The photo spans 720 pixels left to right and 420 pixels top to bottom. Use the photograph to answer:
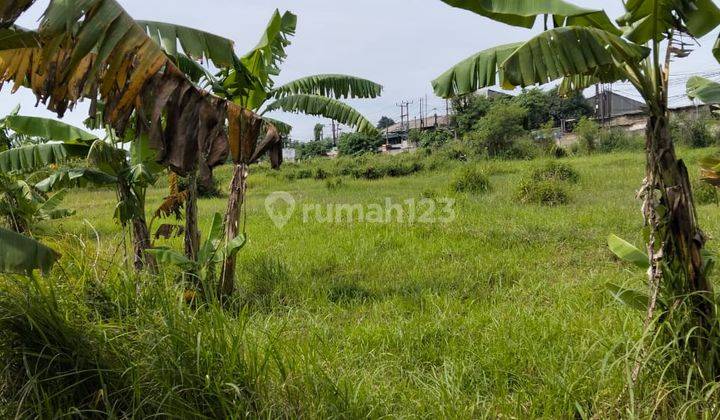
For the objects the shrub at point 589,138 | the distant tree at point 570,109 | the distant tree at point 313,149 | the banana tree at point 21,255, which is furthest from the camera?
the distant tree at point 313,149

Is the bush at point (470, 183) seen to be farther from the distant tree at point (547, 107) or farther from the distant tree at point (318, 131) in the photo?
the distant tree at point (318, 131)

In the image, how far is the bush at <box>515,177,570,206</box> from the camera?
31.2ft

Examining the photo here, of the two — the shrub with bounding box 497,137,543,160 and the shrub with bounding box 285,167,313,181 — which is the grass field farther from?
the shrub with bounding box 497,137,543,160

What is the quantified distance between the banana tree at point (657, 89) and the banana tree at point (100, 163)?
2.76 m

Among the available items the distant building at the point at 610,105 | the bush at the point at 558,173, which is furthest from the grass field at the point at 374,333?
the distant building at the point at 610,105

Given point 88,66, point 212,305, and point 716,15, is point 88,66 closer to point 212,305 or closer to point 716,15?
point 212,305

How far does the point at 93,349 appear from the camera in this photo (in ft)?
7.44

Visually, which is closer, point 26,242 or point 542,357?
point 26,242

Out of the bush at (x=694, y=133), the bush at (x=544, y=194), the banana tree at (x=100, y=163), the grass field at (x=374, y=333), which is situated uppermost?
the bush at (x=694, y=133)

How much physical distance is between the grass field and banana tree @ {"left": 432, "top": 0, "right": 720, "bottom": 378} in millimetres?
240

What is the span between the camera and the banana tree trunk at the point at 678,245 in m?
2.22

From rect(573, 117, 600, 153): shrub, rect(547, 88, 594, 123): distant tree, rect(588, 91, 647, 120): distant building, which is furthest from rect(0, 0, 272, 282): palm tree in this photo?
rect(547, 88, 594, 123): distant tree

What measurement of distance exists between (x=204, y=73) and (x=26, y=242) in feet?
7.68

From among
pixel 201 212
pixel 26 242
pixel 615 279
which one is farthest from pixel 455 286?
pixel 201 212
